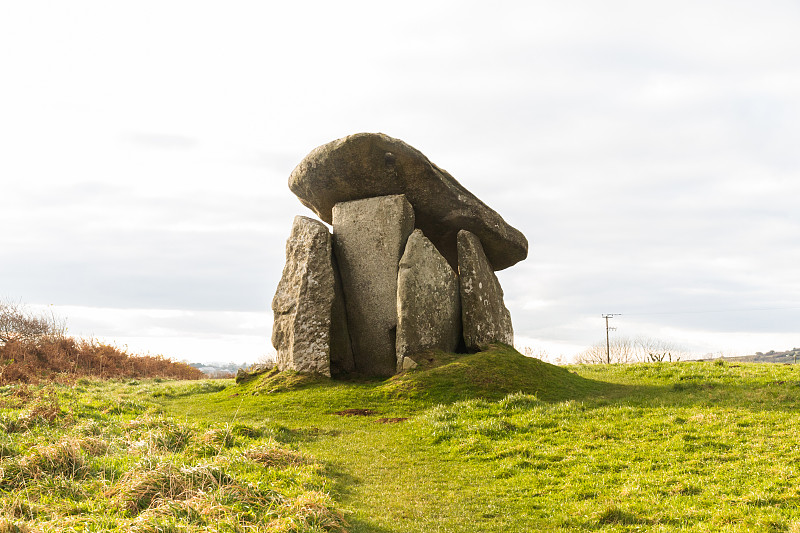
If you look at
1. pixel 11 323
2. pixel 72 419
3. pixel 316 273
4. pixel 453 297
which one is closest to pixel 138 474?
pixel 72 419

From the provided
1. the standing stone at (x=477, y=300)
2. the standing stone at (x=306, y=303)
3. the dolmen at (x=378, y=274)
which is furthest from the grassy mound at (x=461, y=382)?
the standing stone at (x=477, y=300)

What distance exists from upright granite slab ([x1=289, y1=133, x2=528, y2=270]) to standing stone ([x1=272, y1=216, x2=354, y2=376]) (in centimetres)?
167

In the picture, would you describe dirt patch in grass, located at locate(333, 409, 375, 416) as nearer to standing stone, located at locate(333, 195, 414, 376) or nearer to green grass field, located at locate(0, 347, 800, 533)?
green grass field, located at locate(0, 347, 800, 533)

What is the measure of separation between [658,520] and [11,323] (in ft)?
132

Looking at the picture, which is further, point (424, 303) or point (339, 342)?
point (339, 342)

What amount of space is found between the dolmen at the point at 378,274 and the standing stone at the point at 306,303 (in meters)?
0.03

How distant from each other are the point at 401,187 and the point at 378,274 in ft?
10.5

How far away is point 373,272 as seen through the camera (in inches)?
776

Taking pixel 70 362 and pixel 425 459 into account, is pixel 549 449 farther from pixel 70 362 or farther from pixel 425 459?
pixel 70 362

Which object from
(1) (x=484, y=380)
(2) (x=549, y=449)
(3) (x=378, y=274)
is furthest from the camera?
(3) (x=378, y=274)

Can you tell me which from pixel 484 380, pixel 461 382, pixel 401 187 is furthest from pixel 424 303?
pixel 401 187

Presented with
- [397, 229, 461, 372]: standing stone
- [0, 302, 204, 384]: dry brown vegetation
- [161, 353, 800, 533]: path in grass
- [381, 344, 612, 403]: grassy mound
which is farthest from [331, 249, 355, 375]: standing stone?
[0, 302, 204, 384]: dry brown vegetation

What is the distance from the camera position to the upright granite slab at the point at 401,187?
1959 centimetres

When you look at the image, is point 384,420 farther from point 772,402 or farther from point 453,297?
point 772,402
